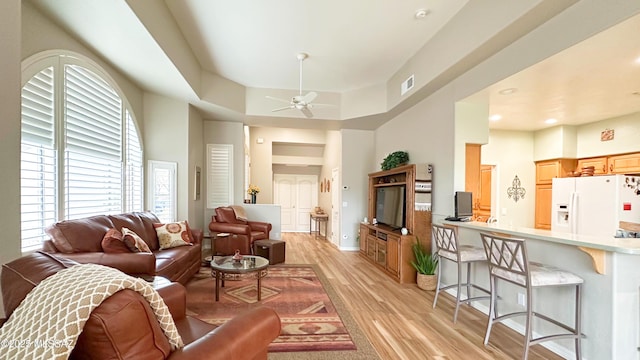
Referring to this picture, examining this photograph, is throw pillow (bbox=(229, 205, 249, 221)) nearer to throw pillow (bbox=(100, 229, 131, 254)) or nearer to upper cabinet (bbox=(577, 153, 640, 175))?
throw pillow (bbox=(100, 229, 131, 254))

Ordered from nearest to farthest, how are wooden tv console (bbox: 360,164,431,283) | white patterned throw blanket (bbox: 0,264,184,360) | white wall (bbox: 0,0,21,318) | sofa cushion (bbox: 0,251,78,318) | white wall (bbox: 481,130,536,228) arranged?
white patterned throw blanket (bbox: 0,264,184,360), sofa cushion (bbox: 0,251,78,318), white wall (bbox: 0,0,21,318), wooden tv console (bbox: 360,164,431,283), white wall (bbox: 481,130,536,228)

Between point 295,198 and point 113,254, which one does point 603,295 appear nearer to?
point 113,254

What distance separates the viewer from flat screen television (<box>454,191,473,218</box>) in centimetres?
374

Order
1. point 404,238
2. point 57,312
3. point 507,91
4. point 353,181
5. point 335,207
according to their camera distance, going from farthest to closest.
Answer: point 335,207 < point 353,181 < point 404,238 < point 507,91 < point 57,312

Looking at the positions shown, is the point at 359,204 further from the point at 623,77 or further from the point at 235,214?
the point at 623,77

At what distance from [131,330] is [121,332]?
0.04 metres

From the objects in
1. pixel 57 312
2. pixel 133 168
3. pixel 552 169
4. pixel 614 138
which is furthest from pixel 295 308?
pixel 614 138

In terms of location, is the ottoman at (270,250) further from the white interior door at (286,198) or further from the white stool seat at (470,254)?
the white interior door at (286,198)

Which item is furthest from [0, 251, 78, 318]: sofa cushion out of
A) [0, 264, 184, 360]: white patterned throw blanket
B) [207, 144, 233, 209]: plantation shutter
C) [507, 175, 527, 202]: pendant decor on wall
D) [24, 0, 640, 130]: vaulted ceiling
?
[507, 175, 527, 202]: pendant decor on wall

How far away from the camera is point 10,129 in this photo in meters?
1.53

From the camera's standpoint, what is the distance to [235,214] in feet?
19.4

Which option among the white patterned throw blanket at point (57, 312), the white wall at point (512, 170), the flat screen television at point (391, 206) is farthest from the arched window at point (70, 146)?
the white wall at point (512, 170)

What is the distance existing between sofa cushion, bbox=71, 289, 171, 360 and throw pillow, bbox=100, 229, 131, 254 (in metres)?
2.31

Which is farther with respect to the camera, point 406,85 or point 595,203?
point 406,85
